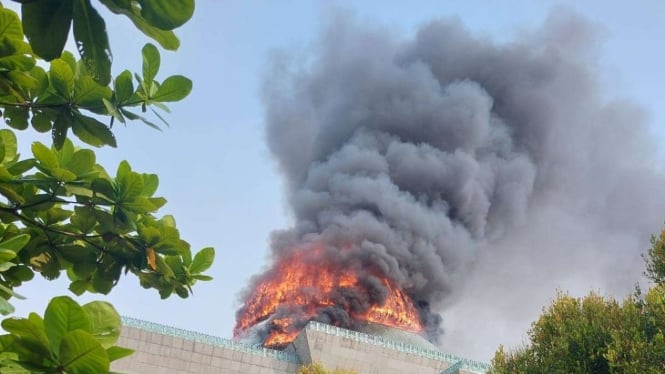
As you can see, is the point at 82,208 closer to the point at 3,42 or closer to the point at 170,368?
the point at 3,42

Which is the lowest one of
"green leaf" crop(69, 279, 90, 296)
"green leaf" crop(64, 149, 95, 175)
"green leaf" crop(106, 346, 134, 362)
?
"green leaf" crop(106, 346, 134, 362)

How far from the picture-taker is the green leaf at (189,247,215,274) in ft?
13.9

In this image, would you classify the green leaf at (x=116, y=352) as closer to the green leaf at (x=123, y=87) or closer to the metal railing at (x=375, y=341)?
the green leaf at (x=123, y=87)

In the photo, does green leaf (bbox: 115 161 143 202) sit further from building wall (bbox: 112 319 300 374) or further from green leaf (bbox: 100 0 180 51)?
building wall (bbox: 112 319 300 374)

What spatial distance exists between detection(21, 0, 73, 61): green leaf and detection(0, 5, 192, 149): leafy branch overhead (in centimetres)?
114

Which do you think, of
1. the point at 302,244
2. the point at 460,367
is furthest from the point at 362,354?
the point at 302,244

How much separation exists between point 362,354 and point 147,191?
3088cm

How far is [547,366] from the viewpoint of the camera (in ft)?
60.1

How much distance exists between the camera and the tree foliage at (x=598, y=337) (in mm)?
16375

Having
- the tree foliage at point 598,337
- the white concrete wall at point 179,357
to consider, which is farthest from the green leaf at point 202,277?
the white concrete wall at point 179,357

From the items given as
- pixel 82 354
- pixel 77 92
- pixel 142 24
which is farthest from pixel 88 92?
pixel 82 354

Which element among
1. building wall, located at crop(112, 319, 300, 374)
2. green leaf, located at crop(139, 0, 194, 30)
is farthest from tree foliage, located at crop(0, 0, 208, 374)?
building wall, located at crop(112, 319, 300, 374)

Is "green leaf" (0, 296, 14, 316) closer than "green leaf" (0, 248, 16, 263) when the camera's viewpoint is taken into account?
Yes

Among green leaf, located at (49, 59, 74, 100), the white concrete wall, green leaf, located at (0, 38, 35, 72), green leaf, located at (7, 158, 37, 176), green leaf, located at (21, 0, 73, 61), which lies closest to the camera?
green leaf, located at (21, 0, 73, 61)
